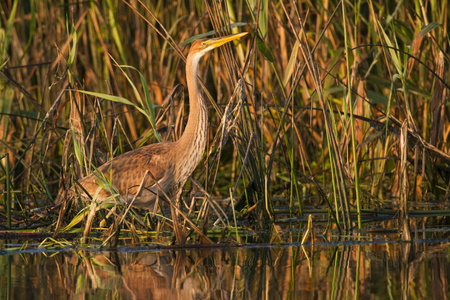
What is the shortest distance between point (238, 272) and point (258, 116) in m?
3.43

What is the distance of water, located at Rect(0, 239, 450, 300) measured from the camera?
298 centimetres

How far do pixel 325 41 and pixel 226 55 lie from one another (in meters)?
2.08

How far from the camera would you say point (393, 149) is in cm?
634

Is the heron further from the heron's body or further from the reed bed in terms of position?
the reed bed

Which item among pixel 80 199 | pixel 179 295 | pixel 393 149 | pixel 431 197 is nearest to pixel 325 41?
pixel 393 149

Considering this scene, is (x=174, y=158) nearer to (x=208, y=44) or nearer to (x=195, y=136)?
(x=195, y=136)

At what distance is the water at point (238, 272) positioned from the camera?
298 cm

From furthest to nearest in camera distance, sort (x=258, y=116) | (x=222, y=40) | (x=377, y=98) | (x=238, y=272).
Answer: (x=258, y=116)
(x=377, y=98)
(x=222, y=40)
(x=238, y=272)

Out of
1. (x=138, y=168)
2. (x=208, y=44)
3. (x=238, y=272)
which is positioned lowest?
(x=238, y=272)

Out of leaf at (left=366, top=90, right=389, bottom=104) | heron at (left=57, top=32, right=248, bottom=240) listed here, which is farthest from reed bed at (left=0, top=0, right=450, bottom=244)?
heron at (left=57, top=32, right=248, bottom=240)

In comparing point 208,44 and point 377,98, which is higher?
point 208,44

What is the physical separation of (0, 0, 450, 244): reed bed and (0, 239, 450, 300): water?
0.73 ft

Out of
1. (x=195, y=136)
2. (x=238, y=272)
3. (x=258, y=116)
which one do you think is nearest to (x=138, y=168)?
(x=195, y=136)

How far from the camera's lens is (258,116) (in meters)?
6.68
